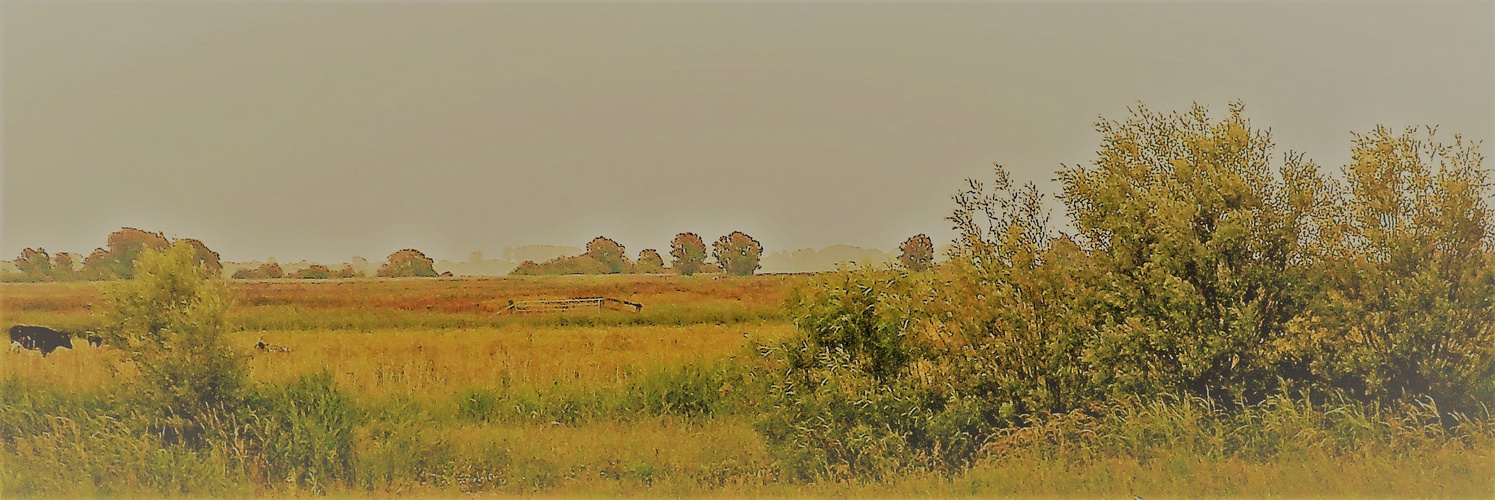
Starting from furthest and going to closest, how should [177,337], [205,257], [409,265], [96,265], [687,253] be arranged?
[409,265] → [687,253] → [96,265] → [205,257] → [177,337]

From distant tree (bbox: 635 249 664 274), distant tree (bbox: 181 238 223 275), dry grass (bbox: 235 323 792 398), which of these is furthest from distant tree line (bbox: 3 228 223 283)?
distant tree (bbox: 635 249 664 274)

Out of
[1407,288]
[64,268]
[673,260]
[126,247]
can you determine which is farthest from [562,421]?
[1407,288]

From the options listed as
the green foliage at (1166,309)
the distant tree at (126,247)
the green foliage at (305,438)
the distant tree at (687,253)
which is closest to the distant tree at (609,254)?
the distant tree at (687,253)

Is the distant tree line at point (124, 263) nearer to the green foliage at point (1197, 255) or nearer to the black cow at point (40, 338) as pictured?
the black cow at point (40, 338)

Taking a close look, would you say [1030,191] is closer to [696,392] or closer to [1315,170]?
[1315,170]

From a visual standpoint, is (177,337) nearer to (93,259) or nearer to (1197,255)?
(93,259)

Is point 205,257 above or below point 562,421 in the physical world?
above

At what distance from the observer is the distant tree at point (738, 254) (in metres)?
7.14

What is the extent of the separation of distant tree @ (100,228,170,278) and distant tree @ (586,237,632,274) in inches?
123

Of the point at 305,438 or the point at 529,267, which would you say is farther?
the point at 529,267

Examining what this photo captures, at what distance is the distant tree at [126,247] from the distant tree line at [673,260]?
2.70 m

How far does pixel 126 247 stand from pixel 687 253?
430cm

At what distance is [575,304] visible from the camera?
23.6 ft

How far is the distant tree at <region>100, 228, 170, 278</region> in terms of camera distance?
6.91 metres
